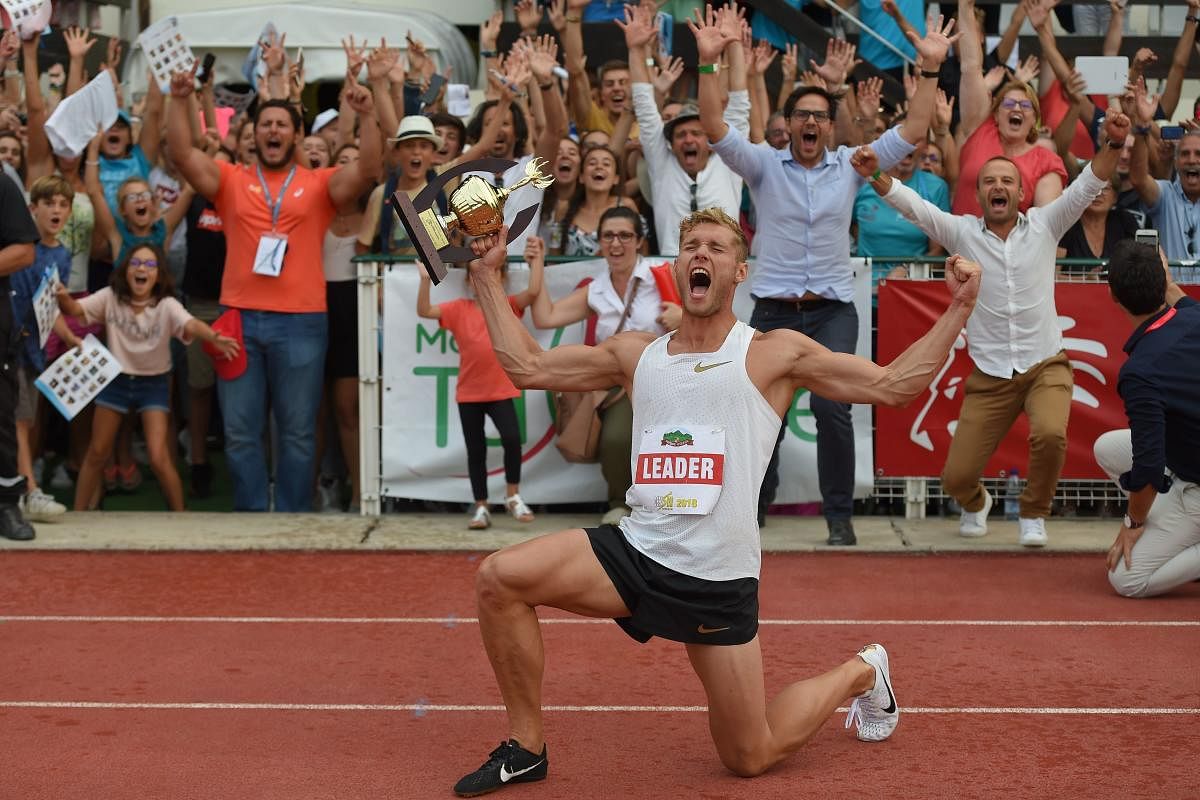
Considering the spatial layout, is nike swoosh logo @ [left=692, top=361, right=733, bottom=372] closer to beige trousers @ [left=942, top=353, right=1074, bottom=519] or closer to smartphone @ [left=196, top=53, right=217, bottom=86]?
beige trousers @ [left=942, top=353, right=1074, bottom=519]

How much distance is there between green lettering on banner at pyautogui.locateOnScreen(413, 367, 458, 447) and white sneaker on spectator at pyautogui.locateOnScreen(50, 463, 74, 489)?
2.90 metres

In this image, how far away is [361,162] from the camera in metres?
9.99

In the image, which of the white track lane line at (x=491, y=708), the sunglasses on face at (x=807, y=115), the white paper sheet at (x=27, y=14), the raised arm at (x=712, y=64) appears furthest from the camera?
the white paper sheet at (x=27, y=14)

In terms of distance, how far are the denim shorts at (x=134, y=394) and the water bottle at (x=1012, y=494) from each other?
5.22m

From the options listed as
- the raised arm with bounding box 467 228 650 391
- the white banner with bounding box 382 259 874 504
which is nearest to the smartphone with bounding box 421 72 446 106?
the white banner with bounding box 382 259 874 504

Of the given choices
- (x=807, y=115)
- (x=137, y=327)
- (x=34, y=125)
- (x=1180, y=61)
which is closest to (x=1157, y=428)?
(x=807, y=115)

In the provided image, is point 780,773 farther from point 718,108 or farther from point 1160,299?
point 718,108

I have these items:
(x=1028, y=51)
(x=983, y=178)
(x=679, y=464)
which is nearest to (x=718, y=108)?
(x=983, y=178)

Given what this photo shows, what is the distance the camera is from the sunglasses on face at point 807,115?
9.29 m

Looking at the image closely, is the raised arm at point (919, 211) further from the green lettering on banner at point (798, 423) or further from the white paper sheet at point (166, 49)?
the white paper sheet at point (166, 49)

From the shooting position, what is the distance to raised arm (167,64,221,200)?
10.0 metres

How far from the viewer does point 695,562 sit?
5477 mm

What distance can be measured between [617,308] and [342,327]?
1.93m

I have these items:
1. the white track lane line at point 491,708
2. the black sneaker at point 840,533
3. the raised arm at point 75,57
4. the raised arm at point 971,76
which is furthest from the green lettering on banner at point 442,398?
the white track lane line at point 491,708
